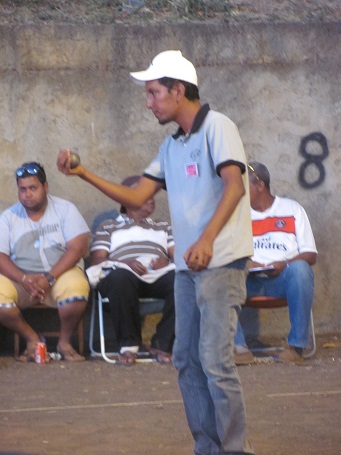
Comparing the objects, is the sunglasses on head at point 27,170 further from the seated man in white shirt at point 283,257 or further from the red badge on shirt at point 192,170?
the red badge on shirt at point 192,170

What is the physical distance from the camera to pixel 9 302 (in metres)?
7.54

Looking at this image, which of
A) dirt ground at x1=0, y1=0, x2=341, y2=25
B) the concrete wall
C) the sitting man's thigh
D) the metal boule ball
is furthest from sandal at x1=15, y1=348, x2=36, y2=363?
the metal boule ball

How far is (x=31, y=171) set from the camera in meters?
7.68

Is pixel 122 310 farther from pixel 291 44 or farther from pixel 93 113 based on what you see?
pixel 291 44

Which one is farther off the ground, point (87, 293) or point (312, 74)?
point (312, 74)

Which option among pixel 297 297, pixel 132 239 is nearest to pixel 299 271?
pixel 297 297

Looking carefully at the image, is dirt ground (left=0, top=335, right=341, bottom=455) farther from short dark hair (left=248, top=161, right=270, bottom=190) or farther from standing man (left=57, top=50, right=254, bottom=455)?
short dark hair (left=248, top=161, right=270, bottom=190)

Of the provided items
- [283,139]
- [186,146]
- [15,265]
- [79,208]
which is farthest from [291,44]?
[186,146]

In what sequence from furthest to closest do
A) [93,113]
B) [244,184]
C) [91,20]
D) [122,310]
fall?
[91,20]
[93,113]
[122,310]
[244,184]

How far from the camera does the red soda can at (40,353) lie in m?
7.46

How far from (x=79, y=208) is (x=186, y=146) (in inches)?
159

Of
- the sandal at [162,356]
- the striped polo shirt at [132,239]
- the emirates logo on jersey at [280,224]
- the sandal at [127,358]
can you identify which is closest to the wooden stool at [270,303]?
the emirates logo on jersey at [280,224]

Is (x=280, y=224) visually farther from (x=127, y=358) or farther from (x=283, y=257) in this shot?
(x=127, y=358)

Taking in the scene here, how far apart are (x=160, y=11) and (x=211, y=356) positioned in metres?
5.54
